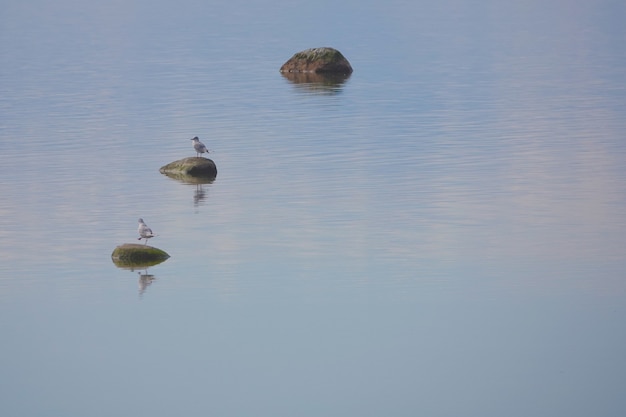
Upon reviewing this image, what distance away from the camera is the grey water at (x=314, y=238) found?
23.3 metres

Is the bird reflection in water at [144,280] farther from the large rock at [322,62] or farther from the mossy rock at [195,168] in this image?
the large rock at [322,62]

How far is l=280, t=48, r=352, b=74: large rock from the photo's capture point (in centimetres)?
7262

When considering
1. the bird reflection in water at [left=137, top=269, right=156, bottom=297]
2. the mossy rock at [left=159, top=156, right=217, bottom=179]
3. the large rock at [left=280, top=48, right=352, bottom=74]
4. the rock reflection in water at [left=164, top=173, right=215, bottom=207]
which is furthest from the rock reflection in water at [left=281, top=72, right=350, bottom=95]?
the bird reflection in water at [left=137, top=269, right=156, bottom=297]

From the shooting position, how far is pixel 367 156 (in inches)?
1743

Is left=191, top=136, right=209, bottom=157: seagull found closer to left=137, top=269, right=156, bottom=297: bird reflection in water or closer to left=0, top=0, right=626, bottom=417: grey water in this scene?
left=0, top=0, right=626, bottom=417: grey water

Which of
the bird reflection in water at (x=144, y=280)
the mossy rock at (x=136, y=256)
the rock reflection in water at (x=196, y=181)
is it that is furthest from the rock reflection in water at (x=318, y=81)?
the bird reflection in water at (x=144, y=280)

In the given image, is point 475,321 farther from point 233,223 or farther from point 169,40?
point 169,40

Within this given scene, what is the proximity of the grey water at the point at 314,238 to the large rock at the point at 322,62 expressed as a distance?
2.33 m

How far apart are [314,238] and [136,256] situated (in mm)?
4025

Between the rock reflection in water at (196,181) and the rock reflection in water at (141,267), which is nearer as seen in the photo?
the rock reflection in water at (141,267)

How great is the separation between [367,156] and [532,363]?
70.1 ft

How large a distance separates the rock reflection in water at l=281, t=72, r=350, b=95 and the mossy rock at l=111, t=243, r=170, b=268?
34.4 meters

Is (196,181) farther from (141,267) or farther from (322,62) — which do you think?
(322,62)

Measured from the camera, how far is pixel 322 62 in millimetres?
72625
